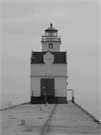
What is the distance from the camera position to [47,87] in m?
42.9

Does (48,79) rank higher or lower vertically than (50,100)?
higher

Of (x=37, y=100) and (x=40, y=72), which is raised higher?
(x=40, y=72)

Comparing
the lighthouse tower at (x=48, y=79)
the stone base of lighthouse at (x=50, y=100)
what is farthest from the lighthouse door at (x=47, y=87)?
the stone base of lighthouse at (x=50, y=100)

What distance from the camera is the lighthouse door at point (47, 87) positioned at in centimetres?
4294

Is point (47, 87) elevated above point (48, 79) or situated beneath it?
situated beneath

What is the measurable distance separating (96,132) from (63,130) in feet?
5.42

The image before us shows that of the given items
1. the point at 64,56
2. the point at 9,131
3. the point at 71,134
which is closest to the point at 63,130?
the point at 71,134

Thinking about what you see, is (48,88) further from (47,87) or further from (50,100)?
(50,100)

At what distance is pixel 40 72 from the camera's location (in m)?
43.5

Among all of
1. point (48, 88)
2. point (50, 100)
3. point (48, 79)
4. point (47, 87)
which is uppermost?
point (48, 79)

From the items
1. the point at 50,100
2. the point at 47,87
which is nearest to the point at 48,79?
the point at 47,87

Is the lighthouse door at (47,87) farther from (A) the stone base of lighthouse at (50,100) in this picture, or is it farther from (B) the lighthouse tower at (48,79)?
(A) the stone base of lighthouse at (50,100)

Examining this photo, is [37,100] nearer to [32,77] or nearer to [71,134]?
[32,77]

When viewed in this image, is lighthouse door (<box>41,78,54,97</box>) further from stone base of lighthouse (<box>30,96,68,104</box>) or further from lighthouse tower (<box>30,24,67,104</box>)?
stone base of lighthouse (<box>30,96,68,104</box>)
